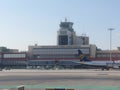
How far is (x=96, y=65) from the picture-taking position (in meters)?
147

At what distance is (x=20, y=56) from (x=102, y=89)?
162m

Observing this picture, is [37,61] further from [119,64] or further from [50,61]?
[119,64]

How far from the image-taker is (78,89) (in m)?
39.9

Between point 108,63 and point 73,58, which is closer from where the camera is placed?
point 108,63

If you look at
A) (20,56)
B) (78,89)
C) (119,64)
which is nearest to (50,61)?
(20,56)

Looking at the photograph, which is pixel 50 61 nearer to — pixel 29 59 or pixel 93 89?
pixel 29 59

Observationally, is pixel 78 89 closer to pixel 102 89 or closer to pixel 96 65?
pixel 102 89

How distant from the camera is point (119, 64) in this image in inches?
5477

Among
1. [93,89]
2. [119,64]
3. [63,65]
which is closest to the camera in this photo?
[93,89]

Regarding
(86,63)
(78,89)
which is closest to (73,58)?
(86,63)

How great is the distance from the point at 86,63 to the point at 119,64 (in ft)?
49.3

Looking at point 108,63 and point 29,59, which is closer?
point 108,63

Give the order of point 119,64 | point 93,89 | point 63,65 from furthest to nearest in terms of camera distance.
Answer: point 63,65
point 119,64
point 93,89

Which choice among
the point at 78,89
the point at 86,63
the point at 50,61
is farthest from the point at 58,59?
the point at 78,89
